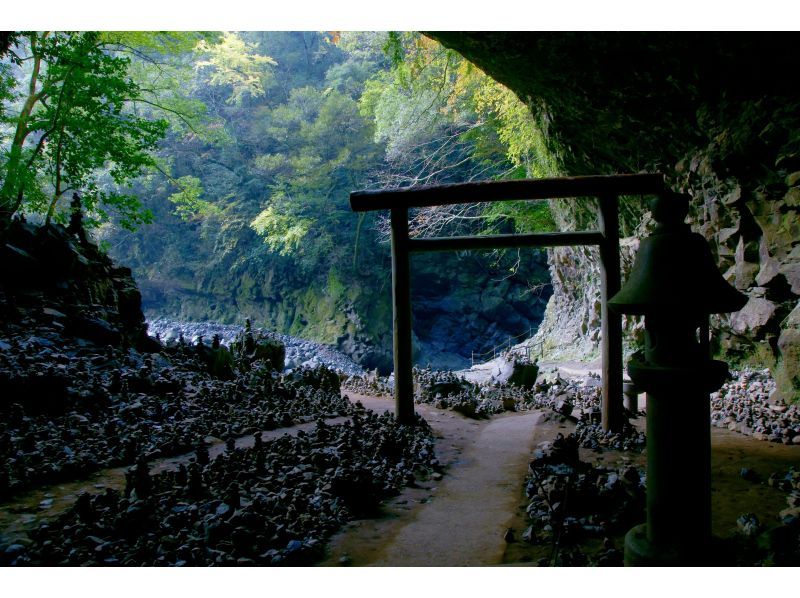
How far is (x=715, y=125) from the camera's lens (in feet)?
18.9

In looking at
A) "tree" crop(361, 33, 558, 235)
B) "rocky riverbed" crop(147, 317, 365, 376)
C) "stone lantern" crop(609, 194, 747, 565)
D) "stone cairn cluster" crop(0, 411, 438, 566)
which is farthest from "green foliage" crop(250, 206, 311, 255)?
"stone lantern" crop(609, 194, 747, 565)

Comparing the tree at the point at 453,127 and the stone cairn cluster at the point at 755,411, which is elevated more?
the tree at the point at 453,127

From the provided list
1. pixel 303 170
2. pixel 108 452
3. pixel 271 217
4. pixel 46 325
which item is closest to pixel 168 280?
pixel 271 217

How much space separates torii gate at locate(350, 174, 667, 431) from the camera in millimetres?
4484

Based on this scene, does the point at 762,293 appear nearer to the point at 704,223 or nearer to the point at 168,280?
the point at 704,223

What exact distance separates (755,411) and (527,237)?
2657mm

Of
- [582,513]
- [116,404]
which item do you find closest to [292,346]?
[116,404]

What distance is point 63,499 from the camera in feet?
9.98

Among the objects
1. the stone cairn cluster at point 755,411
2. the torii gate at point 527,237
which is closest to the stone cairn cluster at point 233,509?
the torii gate at point 527,237

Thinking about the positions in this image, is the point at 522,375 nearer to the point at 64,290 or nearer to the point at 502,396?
the point at 502,396

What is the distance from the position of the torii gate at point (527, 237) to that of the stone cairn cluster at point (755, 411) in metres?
1.12

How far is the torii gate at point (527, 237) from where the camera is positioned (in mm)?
4484

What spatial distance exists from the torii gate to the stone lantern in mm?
2669

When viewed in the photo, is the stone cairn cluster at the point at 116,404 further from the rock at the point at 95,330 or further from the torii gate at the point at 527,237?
the torii gate at the point at 527,237
